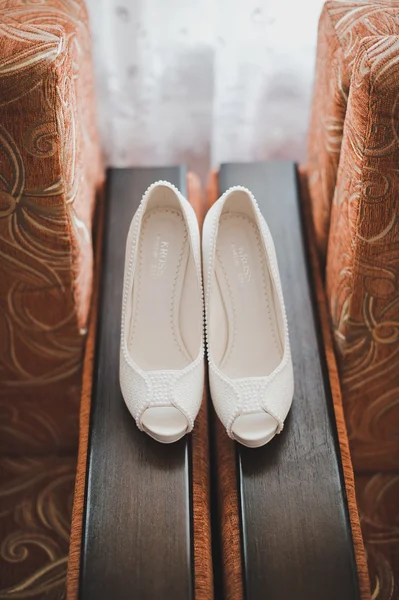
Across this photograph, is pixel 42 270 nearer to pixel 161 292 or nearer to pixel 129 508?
pixel 161 292

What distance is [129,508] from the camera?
0.81 metres

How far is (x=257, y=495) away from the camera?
2.68 feet

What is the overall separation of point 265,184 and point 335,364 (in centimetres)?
33

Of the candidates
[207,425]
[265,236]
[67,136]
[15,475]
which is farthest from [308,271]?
[15,475]

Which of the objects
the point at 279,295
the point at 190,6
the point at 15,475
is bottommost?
the point at 15,475

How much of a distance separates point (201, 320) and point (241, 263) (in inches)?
5.2

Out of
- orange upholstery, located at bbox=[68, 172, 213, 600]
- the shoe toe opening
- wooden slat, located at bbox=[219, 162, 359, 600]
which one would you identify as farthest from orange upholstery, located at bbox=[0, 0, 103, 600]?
wooden slat, located at bbox=[219, 162, 359, 600]

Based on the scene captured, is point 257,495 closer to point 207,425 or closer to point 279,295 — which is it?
point 207,425

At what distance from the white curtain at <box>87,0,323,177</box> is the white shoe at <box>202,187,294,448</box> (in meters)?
0.29

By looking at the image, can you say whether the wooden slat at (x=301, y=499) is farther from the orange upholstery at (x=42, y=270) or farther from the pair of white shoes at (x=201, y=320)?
the orange upholstery at (x=42, y=270)

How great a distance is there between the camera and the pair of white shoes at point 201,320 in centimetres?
84

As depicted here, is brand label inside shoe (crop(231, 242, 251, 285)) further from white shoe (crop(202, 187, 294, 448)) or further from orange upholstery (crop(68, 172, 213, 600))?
orange upholstery (crop(68, 172, 213, 600))

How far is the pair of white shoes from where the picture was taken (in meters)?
0.84

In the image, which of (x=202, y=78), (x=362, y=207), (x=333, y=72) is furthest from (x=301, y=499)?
(x=202, y=78)
